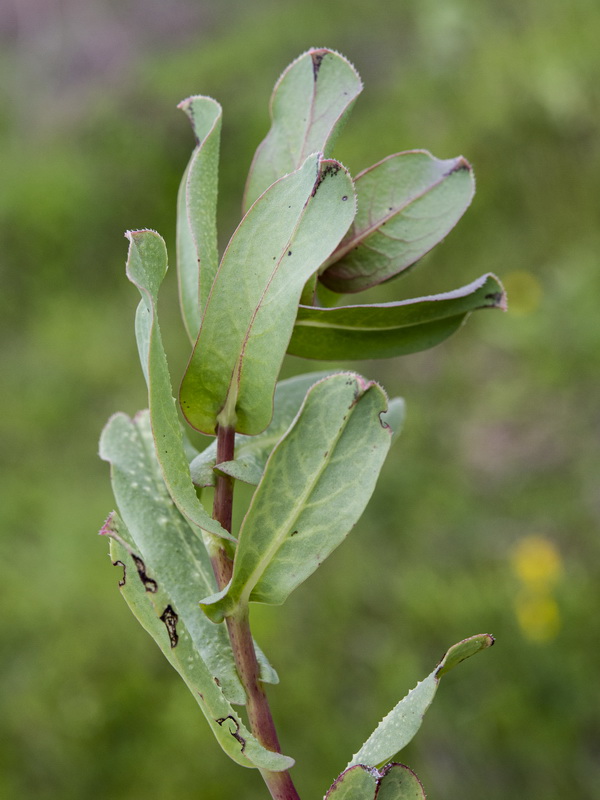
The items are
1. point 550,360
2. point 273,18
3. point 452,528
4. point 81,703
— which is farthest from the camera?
point 273,18

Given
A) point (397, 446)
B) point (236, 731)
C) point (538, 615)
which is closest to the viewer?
point (236, 731)

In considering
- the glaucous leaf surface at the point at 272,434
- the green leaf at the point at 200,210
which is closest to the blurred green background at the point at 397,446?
the glaucous leaf surface at the point at 272,434

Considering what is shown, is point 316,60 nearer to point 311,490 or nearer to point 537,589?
point 311,490

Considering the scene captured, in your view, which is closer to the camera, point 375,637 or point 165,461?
point 165,461

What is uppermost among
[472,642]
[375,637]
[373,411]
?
[373,411]

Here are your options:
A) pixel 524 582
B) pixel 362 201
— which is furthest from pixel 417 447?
pixel 362 201

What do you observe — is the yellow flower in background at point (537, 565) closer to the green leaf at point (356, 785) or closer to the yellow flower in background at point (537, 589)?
the yellow flower in background at point (537, 589)

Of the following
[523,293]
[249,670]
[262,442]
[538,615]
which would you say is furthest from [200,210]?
[523,293]

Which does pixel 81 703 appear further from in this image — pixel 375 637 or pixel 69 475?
pixel 69 475
